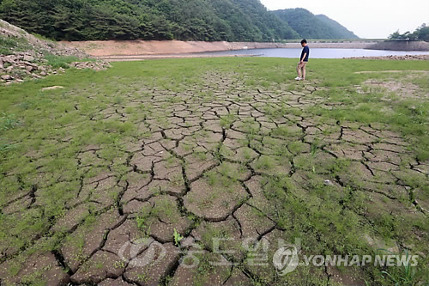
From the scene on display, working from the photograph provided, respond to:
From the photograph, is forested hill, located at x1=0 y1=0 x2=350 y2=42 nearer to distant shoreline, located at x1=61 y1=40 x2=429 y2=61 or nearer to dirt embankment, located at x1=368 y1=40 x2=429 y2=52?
distant shoreline, located at x1=61 y1=40 x2=429 y2=61

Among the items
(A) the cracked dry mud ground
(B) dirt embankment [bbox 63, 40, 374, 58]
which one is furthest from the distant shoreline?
(A) the cracked dry mud ground

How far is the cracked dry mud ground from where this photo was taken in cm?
136

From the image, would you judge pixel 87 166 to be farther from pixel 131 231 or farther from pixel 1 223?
pixel 131 231

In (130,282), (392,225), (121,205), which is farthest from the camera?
(121,205)

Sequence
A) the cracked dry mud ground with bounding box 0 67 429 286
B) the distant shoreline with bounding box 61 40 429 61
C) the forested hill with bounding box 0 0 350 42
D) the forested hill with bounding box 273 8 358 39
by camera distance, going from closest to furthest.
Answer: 1. the cracked dry mud ground with bounding box 0 67 429 286
2. the forested hill with bounding box 0 0 350 42
3. the distant shoreline with bounding box 61 40 429 61
4. the forested hill with bounding box 273 8 358 39

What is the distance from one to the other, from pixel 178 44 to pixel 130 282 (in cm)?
4035

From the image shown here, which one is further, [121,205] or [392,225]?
[121,205]

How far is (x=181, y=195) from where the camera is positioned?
198cm

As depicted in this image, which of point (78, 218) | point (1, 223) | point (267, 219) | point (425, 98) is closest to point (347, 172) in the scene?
point (267, 219)

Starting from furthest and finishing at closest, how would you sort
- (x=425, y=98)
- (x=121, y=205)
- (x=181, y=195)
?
(x=425, y=98)
(x=181, y=195)
(x=121, y=205)

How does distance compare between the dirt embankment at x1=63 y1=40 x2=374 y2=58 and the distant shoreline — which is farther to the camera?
the dirt embankment at x1=63 y1=40 x2=374 y2=58

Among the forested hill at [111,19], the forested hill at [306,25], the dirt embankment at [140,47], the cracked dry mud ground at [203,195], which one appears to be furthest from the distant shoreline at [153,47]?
the forested hill at [306,25]

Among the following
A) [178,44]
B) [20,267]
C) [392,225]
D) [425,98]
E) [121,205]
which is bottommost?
[20,267]

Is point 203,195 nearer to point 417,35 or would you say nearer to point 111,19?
point 111,19
